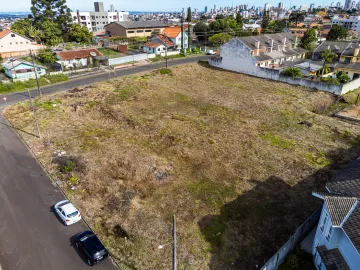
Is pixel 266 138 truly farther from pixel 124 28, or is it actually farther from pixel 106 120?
pixel 124 28

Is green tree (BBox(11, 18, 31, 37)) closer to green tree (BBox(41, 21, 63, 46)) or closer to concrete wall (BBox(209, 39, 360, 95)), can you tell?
green tree (BBox(41, 21, 63, 46))

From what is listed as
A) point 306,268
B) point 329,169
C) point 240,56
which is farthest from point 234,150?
point 240,56

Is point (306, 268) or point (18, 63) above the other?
point (18, 63)

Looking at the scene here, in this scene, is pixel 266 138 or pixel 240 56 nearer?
pixel 266 138

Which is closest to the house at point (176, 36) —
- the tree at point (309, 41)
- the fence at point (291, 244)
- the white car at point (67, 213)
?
the tree at point (309, 41)

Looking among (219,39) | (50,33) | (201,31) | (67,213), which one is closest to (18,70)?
(50,33)

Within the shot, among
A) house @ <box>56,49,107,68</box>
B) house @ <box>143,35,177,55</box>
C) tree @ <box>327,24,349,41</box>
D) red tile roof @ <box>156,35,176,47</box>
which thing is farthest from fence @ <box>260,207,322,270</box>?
tree @ <box>327,24,349,41</box>
